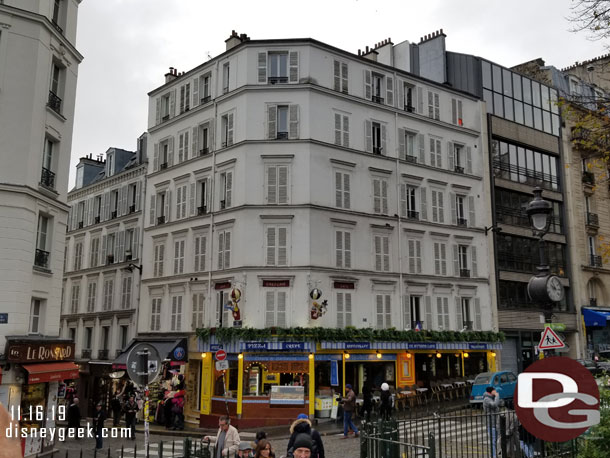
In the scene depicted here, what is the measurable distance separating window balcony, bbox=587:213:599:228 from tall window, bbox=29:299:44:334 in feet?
118

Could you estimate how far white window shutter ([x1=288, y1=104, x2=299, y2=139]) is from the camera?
96.3 ft

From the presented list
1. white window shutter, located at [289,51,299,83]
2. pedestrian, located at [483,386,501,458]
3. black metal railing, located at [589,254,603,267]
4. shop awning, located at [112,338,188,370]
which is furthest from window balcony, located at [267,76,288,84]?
black metal railing, located at [589,254,603,267]

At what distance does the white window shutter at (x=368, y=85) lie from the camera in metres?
32.1

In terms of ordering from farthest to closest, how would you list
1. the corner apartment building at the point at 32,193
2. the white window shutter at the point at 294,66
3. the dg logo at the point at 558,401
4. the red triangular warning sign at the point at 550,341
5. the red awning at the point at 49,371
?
1. the white window shutter at the point at 294,66
2. the corner apartment building at the point at 32,193
3. the red awning at the point at 49,371
4. the red triangular warning sign at the point at 550,341
5. the dg logo at the point at 558,401

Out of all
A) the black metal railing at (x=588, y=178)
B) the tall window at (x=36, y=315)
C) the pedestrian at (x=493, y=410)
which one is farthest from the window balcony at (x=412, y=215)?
the tall window at (x=36, y=315)

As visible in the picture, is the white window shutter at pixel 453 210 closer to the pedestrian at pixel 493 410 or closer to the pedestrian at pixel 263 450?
the pedestrian at pixel 493 410

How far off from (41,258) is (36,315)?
74.3 inches

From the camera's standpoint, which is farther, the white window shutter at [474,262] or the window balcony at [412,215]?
the white window shutter at [474,262]

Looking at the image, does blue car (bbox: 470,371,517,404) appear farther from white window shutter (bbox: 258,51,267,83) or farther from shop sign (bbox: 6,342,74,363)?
white window shutter (bbox: 258,51,267,83)

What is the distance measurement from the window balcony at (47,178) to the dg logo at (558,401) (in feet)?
59.7

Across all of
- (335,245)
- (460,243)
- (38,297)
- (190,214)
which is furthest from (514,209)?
(38,297)

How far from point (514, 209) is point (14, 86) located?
2906 centimetres

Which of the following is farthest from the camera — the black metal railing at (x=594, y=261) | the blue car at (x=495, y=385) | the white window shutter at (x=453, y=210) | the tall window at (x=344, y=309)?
the black metal railing at (x=594, y=261)

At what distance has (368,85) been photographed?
1270 inches
